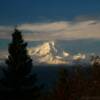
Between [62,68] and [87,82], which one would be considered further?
Result: [87,82]

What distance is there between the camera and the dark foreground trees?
4581 centimetres

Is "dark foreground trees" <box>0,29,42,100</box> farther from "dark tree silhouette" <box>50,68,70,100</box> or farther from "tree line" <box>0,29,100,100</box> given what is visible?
"dark tree silhouette" <box>50,68,70,100</box>

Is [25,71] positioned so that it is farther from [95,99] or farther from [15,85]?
[95,99]

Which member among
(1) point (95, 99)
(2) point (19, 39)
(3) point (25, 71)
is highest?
(2) point (19, 39)

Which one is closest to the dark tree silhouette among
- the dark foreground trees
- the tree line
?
the tree line

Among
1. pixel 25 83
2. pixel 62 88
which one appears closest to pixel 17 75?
pixel 25 83

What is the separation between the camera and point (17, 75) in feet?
154

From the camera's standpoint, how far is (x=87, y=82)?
165 feet

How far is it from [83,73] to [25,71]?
843 cm

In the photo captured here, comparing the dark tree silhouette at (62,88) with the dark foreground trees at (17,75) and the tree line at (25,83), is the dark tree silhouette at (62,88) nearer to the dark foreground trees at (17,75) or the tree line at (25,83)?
the tree line at (25,83)

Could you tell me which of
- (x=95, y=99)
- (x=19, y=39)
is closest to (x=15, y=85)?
(x=19, y=39)

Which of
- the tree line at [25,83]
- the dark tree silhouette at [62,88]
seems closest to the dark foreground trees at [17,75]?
the tree line at [25,83]

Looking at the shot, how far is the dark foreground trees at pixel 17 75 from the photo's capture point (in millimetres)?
45812

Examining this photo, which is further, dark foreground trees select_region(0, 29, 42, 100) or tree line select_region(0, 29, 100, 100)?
dark foreground trees select_region(0, 29, 42, 100)
